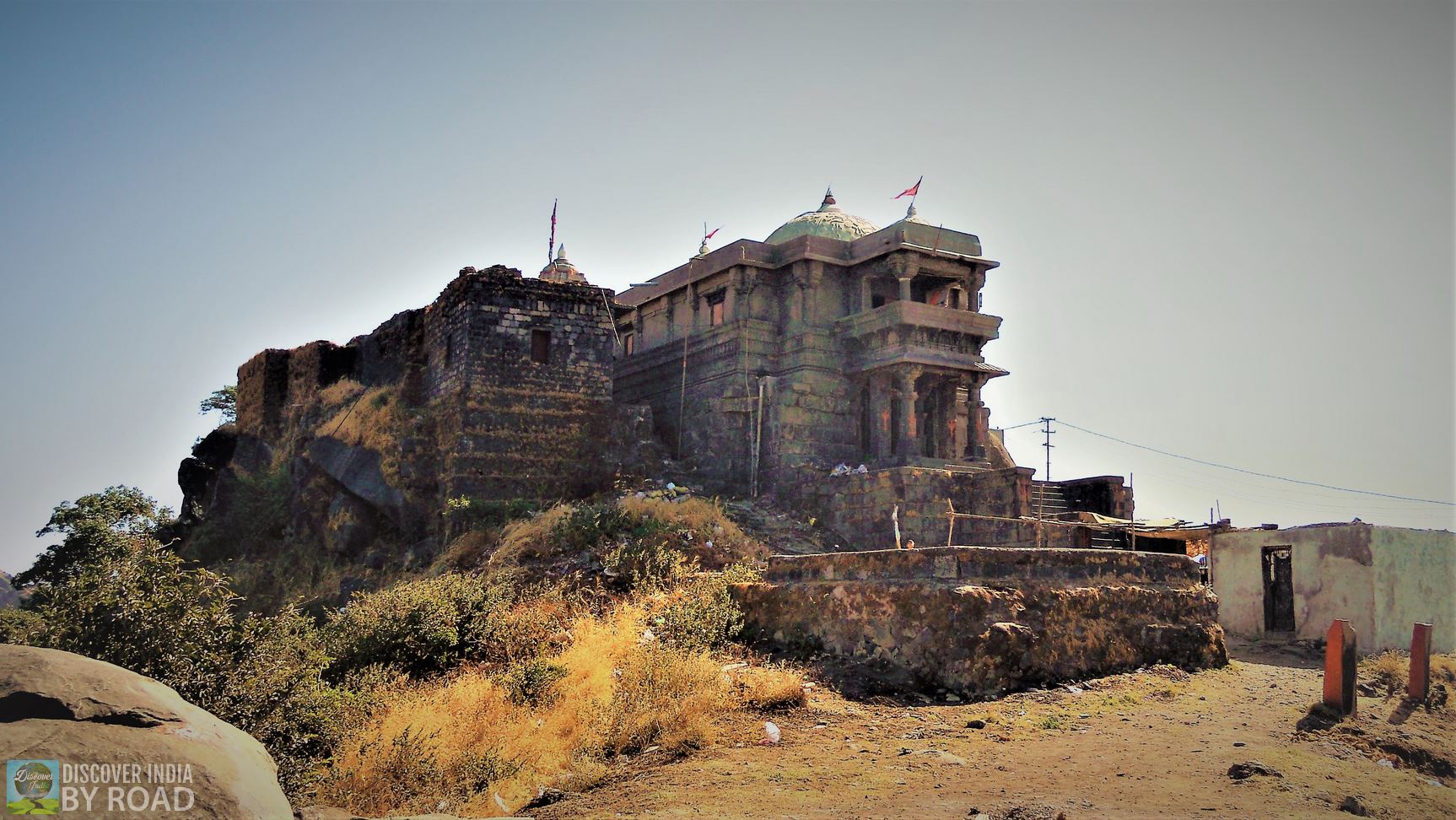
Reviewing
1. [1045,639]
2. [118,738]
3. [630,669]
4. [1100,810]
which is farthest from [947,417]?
[118,738]

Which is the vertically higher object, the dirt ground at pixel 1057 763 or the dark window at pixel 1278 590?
the dark window at pixel 1278 590

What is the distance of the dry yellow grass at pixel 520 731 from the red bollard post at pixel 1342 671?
19.5 ft

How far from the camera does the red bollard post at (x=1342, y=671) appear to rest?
1062 centimetres

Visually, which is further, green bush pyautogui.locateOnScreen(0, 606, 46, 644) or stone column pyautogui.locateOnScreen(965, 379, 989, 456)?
stone column pyautogui.locateOnScreen(965, 379, 989, 456)

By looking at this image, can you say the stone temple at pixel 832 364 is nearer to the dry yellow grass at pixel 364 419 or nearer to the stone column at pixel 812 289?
the stone column at pixel 812 289

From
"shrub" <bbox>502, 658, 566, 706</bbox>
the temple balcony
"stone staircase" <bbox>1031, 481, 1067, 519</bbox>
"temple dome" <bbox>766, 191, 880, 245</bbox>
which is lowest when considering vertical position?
"shrub" <bbox>502, 658, 566, 706</bbox>

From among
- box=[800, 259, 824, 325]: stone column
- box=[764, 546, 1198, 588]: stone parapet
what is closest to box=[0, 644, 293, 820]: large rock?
box=[764, 546, 1198, 588]: stone parapet

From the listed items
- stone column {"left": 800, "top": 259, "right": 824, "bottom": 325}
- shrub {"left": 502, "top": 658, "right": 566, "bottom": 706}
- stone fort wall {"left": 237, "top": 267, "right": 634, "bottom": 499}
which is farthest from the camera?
stone column {"left": 800, "top": 259, "right": 824, "bottom": 325}

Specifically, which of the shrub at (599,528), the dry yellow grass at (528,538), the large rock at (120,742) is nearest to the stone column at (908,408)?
the shrub at (599,528)

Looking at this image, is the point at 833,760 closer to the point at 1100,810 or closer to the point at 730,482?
the point at 1100,810

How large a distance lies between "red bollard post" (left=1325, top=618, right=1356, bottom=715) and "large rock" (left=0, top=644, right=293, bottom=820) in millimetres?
9649

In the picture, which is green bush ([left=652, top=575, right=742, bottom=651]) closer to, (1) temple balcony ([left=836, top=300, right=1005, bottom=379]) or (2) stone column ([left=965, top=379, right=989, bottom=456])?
(1) temple balcony ([left=836, top=300, right=1005, bottom=379])

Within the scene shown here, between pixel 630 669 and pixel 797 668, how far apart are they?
196 centimetres

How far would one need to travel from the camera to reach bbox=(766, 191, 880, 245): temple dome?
27.0m
